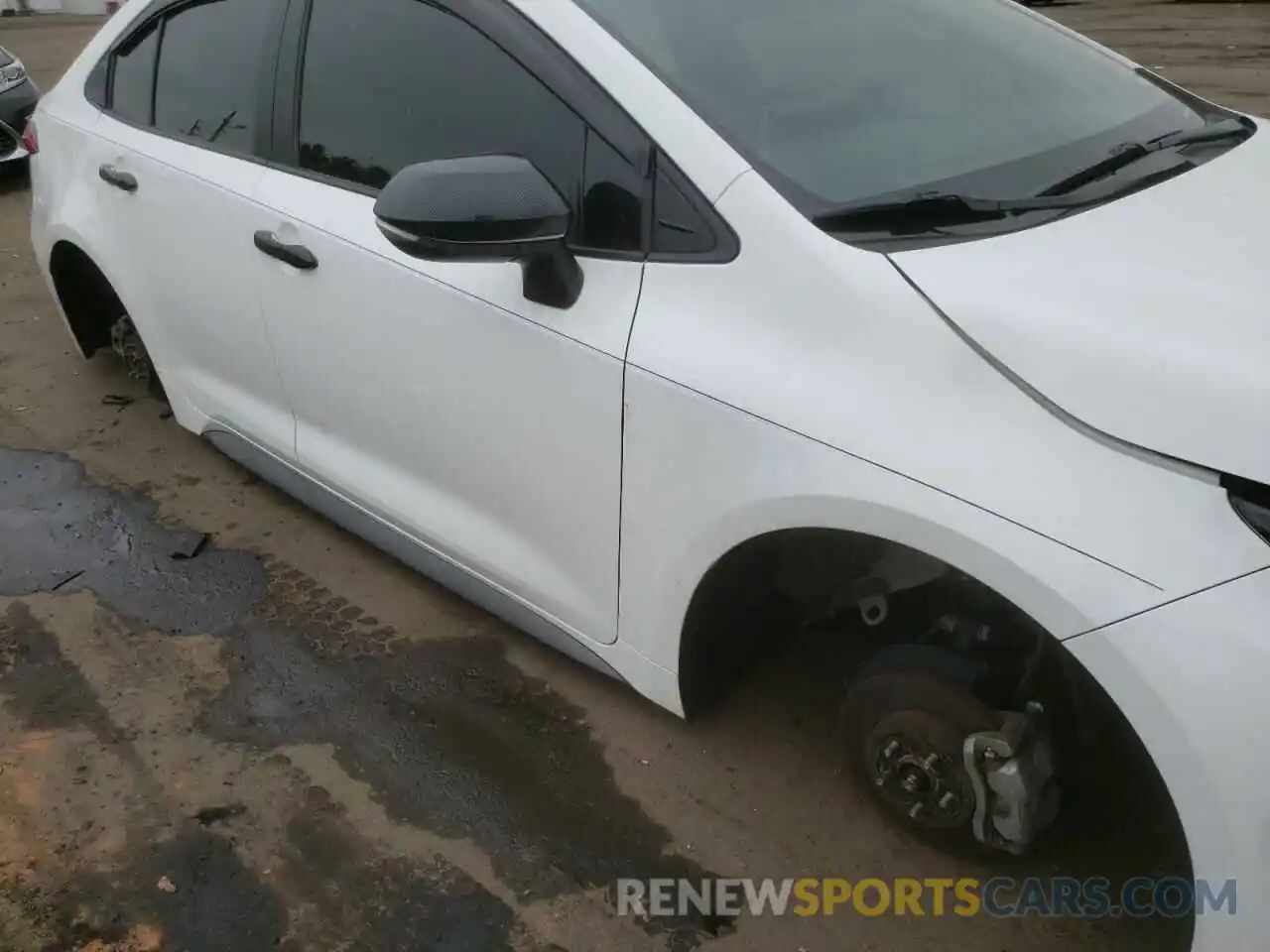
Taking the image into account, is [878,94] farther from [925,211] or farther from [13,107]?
[13,107]

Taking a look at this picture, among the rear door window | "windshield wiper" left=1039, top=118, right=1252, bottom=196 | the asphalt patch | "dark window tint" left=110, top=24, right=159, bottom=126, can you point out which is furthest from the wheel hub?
"dark window tint" left=110, top=24, right=159, bottom=126

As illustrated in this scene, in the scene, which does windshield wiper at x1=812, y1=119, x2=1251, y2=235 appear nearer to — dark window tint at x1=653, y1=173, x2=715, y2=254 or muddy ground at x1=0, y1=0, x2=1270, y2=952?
dark window tint at x1=653, y1=173, x2=715, y2=254

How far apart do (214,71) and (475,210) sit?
1489mm

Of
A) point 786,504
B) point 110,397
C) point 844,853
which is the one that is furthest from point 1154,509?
point 110,397

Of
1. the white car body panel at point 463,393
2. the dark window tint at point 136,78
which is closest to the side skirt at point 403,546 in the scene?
the white car body panel at point 463,393

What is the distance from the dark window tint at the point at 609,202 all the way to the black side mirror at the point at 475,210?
0.09m

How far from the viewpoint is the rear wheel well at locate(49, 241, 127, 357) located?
12.3ft

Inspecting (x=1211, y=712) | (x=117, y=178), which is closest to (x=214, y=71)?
(x=117, y=178)

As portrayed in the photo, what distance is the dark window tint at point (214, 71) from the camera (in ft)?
9.34

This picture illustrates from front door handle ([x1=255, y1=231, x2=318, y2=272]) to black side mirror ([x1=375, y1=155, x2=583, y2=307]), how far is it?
2.12 feet

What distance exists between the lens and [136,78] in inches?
132

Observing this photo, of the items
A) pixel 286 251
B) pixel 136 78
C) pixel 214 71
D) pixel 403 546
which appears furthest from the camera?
pixel 136 78

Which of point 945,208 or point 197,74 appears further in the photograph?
point 197,74

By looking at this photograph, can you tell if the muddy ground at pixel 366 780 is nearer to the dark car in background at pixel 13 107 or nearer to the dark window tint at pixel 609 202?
the dark window tint at pixel 609 202
